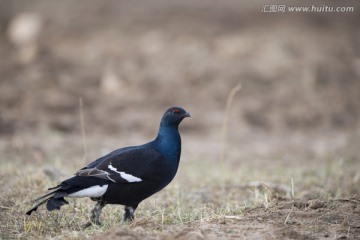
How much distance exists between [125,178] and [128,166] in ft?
0.44

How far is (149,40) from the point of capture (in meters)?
16.5

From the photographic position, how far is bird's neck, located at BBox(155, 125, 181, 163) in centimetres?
602

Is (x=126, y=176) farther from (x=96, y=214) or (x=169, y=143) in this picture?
(x=169, y=143)

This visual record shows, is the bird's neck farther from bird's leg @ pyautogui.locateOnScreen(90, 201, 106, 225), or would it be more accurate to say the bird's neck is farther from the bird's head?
bird's leg @ pyautogui.locateOnScreen(90, 201, 106, 225)

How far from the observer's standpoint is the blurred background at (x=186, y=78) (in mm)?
12312

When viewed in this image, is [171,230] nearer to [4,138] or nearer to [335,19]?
[4,138]

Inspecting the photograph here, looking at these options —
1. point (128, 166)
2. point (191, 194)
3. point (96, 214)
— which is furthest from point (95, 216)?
point (191, 194)

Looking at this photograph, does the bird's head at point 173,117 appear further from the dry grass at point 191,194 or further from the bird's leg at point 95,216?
the bird's leg at point 95,216

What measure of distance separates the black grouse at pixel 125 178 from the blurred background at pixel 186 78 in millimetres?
Answer: 4328

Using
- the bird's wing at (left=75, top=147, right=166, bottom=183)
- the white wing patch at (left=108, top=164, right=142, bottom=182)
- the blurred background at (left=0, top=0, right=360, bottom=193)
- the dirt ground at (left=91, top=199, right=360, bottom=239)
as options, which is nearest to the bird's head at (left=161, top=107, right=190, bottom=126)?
the bird's wing at (left=75, top=147, right=166, bottom=183)

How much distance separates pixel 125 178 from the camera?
565cm

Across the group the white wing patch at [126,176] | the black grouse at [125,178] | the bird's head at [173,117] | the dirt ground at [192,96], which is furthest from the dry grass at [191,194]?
the bird's head at [173,117]

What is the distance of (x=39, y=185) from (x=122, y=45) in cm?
959

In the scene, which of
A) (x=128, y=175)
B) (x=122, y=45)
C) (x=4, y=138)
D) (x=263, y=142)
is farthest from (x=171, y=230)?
(x=122, y=45)
